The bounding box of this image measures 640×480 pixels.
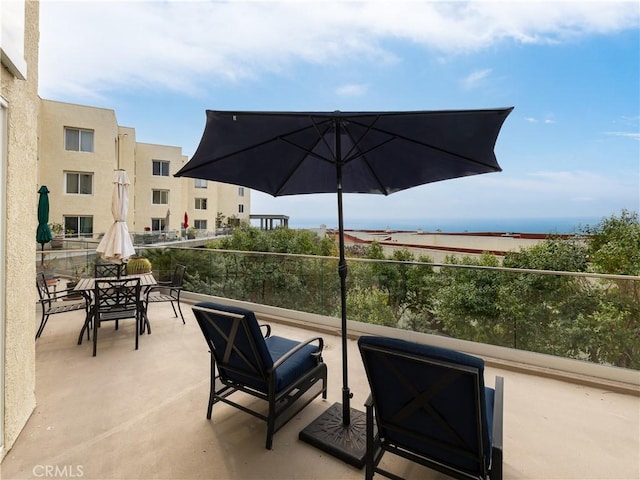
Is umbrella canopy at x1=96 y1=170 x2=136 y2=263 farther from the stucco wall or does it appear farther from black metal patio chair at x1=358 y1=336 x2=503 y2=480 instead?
black metal patio chair at x1=358 y1=336 x2=503 y2=480

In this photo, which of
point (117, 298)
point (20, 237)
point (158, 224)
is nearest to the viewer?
point (20, 237)

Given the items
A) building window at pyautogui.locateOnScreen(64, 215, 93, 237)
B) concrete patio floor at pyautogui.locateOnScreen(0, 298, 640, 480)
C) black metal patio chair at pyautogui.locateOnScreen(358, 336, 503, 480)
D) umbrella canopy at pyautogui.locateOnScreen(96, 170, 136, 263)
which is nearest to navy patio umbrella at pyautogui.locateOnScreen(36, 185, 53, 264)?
umbrella canopy at pyautogui.locateOnScreen(96, 170, 136, 263)

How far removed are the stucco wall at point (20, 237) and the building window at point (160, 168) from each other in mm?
21501

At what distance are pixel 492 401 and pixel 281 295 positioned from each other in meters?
3.89

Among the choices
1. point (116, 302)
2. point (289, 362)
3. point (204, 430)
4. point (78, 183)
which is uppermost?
point (78, 183)

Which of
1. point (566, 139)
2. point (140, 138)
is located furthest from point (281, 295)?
point (566, 139)

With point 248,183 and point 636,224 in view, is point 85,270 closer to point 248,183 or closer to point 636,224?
point 248,183

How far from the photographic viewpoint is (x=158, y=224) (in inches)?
886

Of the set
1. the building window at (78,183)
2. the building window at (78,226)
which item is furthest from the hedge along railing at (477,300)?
the building window at (78,183)

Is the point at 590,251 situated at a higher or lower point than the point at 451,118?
lower

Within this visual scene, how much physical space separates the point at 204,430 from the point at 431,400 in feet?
5.97

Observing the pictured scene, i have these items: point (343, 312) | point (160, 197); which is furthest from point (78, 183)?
point (343, 312)

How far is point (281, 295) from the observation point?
18.1 feet

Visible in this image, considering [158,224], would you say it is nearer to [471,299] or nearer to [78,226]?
[78,226]
